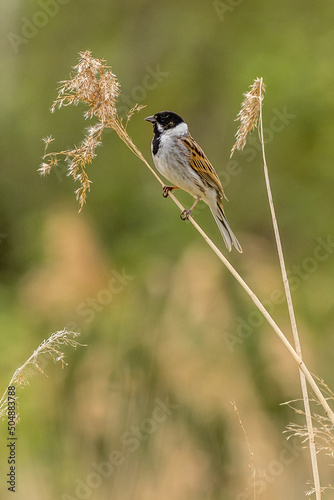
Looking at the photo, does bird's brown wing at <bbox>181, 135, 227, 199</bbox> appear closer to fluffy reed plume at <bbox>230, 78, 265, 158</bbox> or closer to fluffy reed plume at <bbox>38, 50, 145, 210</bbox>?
fluffy reed plume at <bbox>38, 50, 145, 210</bbox>

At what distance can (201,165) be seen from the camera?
391 centimetres

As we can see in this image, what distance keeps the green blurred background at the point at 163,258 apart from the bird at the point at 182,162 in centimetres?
129

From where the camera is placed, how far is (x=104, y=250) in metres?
7.34

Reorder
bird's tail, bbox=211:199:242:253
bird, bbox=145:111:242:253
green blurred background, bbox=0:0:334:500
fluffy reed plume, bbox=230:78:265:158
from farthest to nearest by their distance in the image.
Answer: green blurred background, bbox=0:0:334:500 < bird, bbox=145:111:242:253 < bird's tail, bbox=211:199:242:253 < fluffy reed plume, bbox=230:78:265:158

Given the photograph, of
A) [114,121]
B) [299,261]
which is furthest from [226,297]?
[114,121]

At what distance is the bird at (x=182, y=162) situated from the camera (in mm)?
3818

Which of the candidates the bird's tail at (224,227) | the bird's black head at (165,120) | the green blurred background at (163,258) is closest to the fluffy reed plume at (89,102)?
the bird's tail at (224,227)

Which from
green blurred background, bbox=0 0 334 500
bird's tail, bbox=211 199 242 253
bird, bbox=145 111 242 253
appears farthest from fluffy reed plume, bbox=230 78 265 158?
green blurred background, bbox=0 0 334 500

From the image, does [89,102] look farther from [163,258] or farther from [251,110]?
[163,258]

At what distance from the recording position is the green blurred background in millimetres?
4375

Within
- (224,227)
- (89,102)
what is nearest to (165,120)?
(224,227)

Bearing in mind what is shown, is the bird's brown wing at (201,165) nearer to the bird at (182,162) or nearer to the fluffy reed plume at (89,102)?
the bird at (182,162)

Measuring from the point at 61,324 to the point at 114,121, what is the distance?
14.3ft

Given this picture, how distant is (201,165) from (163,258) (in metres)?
3.58
